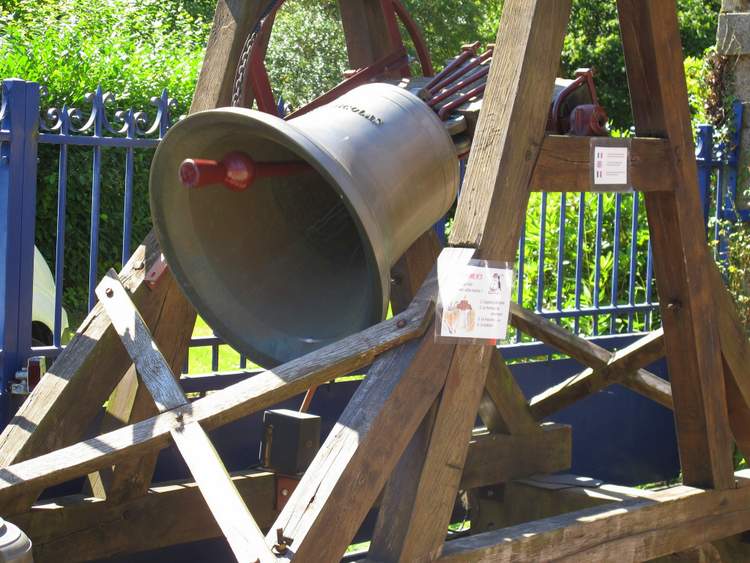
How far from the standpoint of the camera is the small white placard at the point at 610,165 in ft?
11.2

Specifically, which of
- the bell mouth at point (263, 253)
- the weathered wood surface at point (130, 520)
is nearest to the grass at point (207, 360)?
the weathered wood surface at point (130, 520)

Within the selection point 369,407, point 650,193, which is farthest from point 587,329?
point 369,407

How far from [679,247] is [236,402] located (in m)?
1.56

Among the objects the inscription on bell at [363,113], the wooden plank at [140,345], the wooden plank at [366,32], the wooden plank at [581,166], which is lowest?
the wooden plank at [140,345]

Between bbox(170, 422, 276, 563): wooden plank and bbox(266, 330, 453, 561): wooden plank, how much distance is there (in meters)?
0.06

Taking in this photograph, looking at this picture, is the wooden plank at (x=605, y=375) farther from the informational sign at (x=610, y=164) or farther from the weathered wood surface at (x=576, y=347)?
the informational sign at (x=610, y=164)

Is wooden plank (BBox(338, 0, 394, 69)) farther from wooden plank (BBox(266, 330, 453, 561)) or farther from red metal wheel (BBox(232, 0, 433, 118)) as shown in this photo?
wooden plank (BBox(266, 330, 453, 561))

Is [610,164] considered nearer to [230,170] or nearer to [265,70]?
[265,70]

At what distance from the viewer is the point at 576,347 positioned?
176 inches

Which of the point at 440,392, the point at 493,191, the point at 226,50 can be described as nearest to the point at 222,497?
the point at 440,392

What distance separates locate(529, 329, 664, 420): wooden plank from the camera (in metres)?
4.42

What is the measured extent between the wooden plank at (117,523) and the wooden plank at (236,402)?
45 centimetres

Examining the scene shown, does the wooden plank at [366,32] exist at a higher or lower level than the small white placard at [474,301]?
higher

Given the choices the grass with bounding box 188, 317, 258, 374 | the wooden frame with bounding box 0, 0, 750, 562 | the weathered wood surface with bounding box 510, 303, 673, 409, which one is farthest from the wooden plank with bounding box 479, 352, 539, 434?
the grass with bounding box 188, 317, 258, 374
